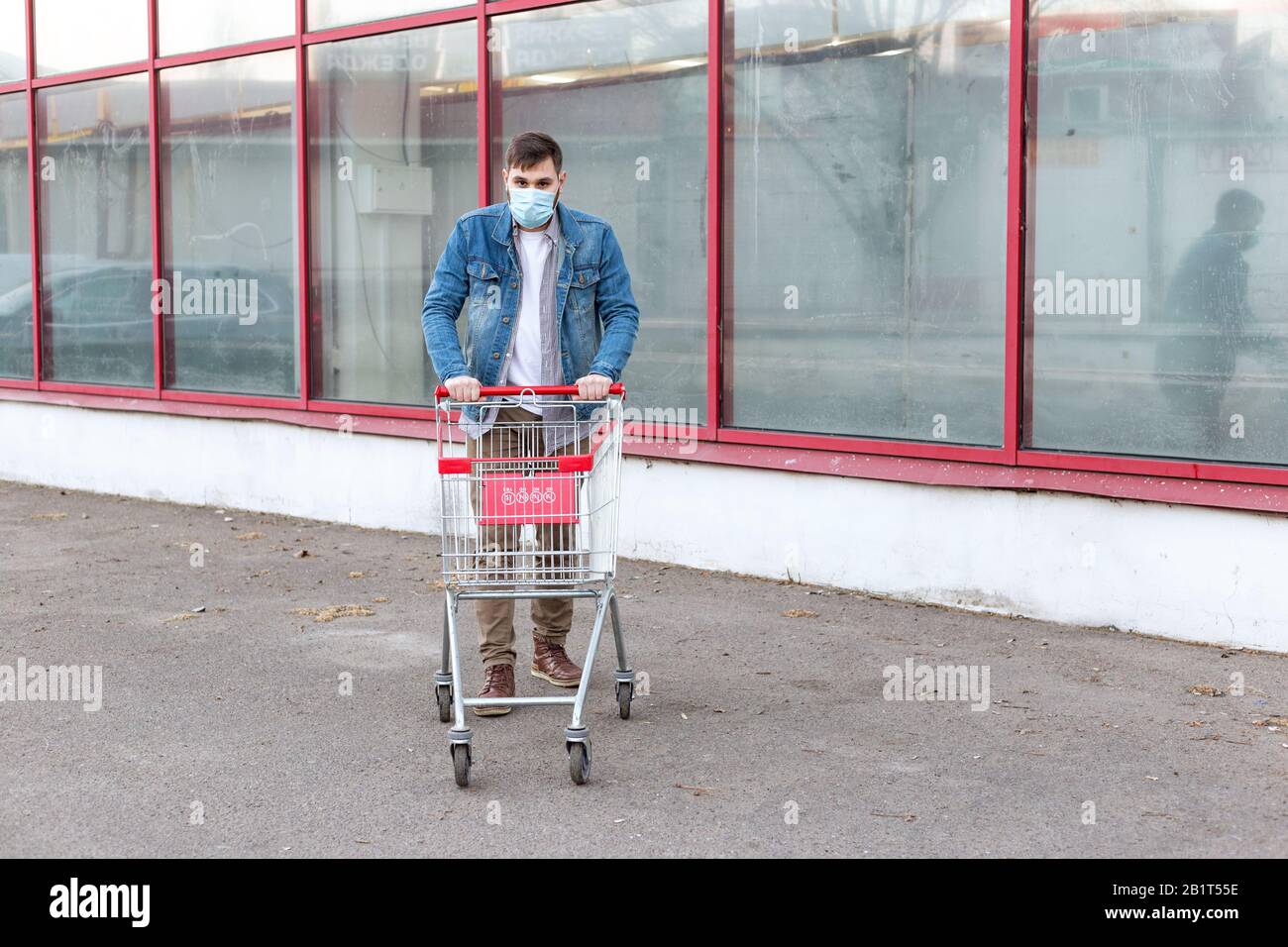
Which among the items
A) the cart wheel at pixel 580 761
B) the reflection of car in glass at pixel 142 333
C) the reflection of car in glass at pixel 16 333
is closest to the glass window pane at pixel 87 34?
the reflection of car in glass at pixel 142 333

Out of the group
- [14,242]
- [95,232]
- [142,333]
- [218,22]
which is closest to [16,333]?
[14,242]

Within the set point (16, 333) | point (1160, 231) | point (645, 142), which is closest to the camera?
point (1160, 231)

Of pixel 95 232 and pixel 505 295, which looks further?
pixel 95 232

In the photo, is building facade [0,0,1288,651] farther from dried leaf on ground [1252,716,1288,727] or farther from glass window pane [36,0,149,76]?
dried leaf on ground [1252,716,1288,727]

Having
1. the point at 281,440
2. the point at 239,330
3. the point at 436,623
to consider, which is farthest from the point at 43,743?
the point at 239,330

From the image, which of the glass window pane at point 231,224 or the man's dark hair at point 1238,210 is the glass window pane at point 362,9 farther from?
the man's dark hair at point 1238,210

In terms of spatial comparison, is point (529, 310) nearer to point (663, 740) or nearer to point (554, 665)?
point (554, 665)

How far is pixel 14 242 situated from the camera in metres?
13.9

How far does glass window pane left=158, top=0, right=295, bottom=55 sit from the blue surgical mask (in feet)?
20.1

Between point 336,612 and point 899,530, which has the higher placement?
point 899,530

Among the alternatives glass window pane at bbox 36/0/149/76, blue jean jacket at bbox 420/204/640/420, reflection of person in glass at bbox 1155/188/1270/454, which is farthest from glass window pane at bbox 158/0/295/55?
reflection of person in glass at bbox 1155/188/1270/454

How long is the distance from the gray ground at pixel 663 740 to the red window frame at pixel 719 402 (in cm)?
67

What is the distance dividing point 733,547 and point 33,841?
4.64 m

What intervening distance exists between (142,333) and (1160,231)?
8089 mm
